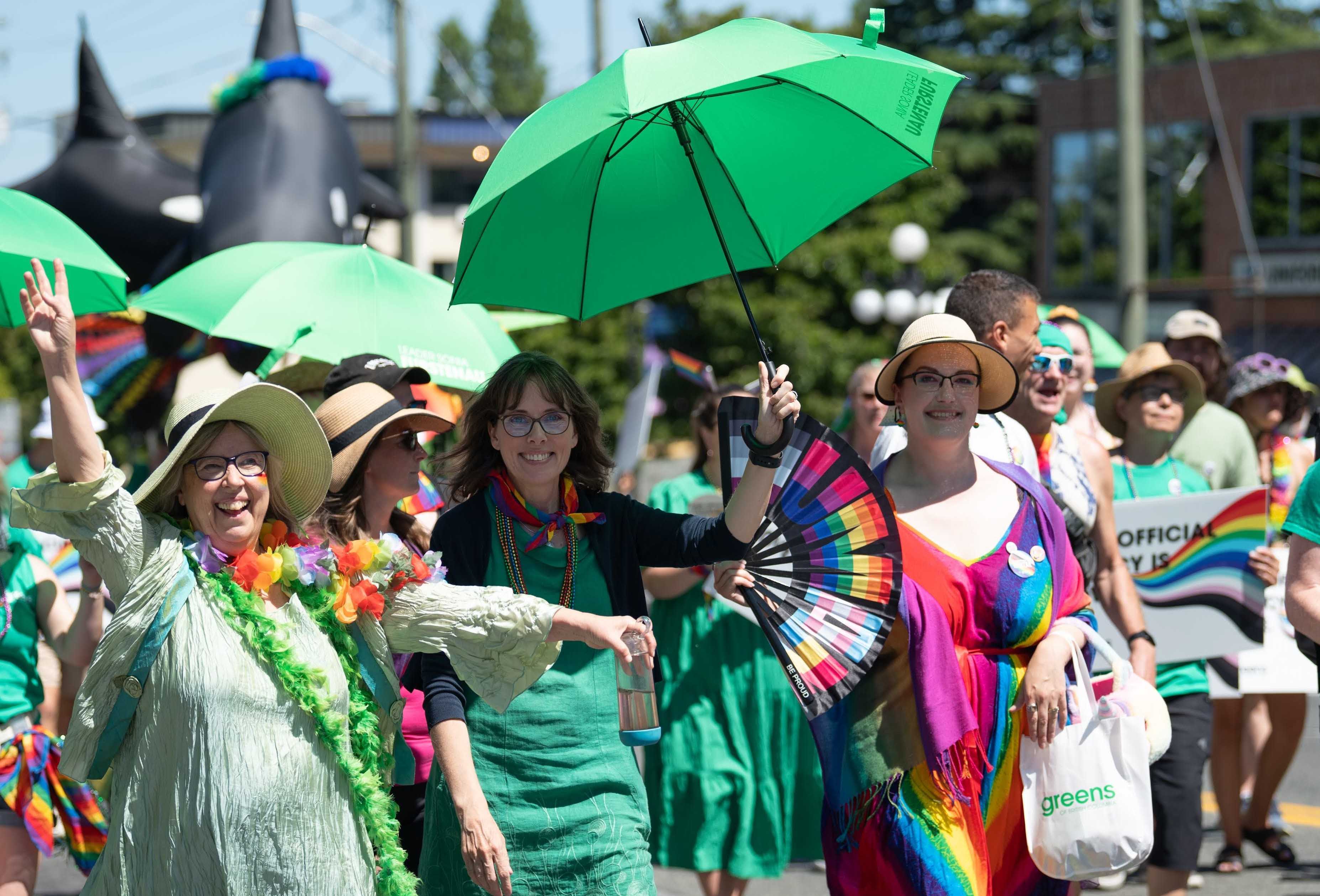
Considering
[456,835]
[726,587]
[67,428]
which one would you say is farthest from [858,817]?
[67,428]

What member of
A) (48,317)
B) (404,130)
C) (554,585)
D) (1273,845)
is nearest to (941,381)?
(554,585)

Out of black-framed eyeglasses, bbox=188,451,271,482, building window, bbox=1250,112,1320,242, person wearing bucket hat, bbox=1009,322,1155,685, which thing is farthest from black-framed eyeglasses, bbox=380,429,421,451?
building window, bbox=1250,112,1320,242

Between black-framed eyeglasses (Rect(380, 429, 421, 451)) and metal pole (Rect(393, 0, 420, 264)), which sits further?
metal pole (Rect(393, 0, 420, 264))

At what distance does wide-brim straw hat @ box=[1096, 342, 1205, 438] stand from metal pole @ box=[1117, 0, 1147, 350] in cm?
609

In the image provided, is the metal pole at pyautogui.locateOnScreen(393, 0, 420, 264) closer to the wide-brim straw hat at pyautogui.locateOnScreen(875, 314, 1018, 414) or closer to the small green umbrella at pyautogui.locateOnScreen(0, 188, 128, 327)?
the small green umbrella at pyautogui.locateOnScreen(0, 188, 128, 327)

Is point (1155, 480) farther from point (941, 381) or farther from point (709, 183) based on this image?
point (709, 183)

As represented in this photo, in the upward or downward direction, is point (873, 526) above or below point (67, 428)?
below

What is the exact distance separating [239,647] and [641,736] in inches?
32.2

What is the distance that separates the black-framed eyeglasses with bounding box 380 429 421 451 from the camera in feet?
13.2

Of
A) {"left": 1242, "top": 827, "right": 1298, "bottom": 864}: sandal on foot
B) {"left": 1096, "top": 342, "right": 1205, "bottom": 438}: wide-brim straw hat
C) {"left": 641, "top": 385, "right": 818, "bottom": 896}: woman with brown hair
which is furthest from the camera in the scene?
{"left": 1242, "top": 827, "right": 1298, "bottom": 864}: sandal on foot

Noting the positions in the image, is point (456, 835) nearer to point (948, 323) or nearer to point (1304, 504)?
point (948, 323)

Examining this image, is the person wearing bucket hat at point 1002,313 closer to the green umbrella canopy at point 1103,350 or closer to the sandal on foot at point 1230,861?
the sandal on foot at point 1230,861

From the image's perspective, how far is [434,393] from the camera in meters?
5.09

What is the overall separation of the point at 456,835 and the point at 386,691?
1.21ft
